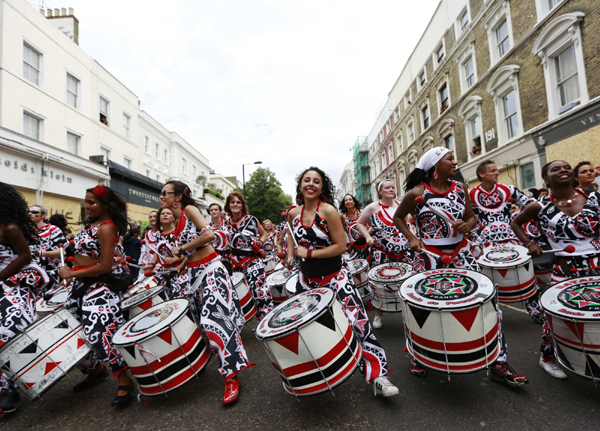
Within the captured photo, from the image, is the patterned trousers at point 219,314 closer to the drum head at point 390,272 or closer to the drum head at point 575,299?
the drum head at point 390,272

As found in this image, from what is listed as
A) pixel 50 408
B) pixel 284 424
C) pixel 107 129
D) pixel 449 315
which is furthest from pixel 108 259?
pixel 107 129

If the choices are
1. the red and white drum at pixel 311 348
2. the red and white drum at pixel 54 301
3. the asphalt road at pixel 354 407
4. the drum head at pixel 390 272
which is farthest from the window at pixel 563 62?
the red and white drum at pixel 54 301

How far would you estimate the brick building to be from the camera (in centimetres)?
1116

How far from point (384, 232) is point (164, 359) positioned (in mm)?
3455

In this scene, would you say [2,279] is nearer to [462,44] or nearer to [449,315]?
[449,315]

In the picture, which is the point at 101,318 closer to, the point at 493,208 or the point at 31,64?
the point at 493,208

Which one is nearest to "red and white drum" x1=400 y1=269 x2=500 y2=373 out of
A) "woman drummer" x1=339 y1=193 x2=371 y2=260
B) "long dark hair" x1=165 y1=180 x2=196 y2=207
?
"long dark hair" x1=165 y1=180 x2=196 y2=207

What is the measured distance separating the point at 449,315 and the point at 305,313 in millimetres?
994

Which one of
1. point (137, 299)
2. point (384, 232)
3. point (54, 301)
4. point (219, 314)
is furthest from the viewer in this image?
point (54, 301)

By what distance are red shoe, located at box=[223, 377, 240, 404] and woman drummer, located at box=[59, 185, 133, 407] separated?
3.08 feet

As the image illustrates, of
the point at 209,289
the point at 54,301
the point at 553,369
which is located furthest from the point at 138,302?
the point at 553,369

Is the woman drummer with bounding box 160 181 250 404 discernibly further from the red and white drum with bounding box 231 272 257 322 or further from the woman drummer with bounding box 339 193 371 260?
the woman drummer with bounding box 339 193 371 260

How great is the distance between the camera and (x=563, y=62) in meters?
12.3

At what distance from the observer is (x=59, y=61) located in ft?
53.3
